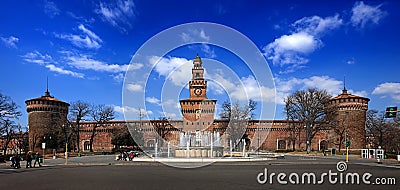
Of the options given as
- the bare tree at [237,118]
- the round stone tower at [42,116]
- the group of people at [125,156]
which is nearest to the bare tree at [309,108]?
the bare tree at [237,118]

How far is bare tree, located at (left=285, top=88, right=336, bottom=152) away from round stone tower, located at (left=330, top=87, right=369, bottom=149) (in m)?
12.6

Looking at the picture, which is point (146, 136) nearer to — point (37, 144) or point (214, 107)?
point (214, 107)

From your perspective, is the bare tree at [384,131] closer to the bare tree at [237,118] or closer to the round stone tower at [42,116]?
the bare tree at [237,118]

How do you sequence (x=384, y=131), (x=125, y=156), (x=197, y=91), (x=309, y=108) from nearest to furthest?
(x=125, y=156) < (x=309, y=108) < (x=384, y=131) < (x=197, y=91)

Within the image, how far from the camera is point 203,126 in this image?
79.1 metres

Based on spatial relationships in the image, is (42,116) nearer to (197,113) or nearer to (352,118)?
(197,113)

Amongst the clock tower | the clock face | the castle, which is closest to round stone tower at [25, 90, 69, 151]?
the castle

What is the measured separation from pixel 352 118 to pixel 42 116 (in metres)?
65.1

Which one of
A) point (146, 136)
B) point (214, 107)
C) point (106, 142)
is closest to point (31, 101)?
point (106, 142)

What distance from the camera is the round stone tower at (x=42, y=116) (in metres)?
72.8

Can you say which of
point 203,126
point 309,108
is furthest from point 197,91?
point 309,108

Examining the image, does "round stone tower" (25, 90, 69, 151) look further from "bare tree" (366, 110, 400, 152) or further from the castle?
"bare tree" (366, 110, 400, 152)

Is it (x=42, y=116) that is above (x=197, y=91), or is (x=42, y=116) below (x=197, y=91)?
below

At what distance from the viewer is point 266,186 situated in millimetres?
13633
